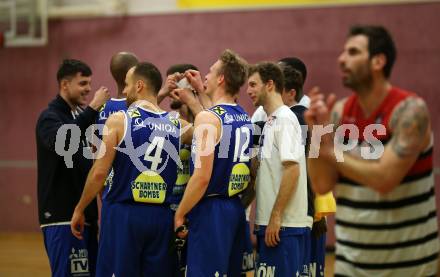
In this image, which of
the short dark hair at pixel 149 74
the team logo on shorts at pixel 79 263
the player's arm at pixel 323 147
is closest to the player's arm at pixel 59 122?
the short dark hair at pixel 149 74

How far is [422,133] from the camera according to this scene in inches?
130

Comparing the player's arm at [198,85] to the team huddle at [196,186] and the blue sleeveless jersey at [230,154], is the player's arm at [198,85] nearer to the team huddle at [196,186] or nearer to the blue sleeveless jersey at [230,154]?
the team huddle at [196,186]

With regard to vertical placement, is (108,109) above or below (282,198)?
above

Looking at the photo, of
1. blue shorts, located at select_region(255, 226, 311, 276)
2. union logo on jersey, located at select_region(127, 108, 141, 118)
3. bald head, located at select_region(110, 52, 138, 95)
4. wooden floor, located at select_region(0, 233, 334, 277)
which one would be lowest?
wooden floor, located at select_region(0, 233, 334, 277)

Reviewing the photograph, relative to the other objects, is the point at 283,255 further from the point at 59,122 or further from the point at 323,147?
the point at 59,122

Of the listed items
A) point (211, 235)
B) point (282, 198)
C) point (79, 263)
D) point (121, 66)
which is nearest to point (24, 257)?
point (79, 263)

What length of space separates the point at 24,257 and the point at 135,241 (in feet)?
16.2

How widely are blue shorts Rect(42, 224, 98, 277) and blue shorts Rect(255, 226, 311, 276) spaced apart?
1537 millimetres

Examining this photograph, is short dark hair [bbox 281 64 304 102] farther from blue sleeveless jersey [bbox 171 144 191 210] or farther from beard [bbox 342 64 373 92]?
beard [bbox 342 64 373 92]

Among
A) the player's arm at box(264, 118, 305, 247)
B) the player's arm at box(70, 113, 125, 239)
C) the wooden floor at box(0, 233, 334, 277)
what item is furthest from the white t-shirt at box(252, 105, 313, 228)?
the wooden floor at box(0, 233, 334, 277)

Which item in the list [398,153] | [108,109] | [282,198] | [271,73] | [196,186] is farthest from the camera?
[108,109]

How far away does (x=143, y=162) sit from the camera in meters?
5.37

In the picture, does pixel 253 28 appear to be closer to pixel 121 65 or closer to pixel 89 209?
pixel 121 65

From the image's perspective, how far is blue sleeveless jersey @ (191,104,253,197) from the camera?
5234mm
